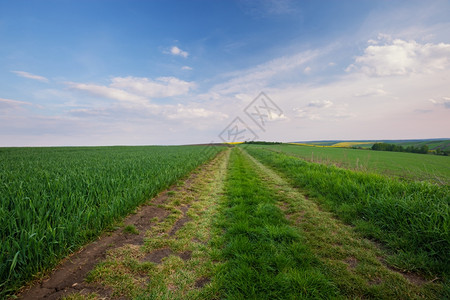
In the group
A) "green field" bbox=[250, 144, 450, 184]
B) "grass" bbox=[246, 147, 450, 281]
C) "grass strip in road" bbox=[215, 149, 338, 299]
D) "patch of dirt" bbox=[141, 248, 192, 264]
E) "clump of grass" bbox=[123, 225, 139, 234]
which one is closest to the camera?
"grass strip in road" bbox=[215, 149, 338, 299]

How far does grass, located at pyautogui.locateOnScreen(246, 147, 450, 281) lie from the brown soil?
398cm

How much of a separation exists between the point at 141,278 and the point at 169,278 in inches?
16.5

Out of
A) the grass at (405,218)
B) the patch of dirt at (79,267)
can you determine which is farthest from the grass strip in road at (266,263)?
the patch of dirt at (79,267)

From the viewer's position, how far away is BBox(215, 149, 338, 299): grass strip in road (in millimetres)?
2322

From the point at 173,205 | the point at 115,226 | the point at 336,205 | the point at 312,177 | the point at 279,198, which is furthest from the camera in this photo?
the point at 312,177

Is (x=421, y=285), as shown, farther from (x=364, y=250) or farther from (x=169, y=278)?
(x=169, y=278)

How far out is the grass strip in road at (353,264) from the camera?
2.37 meters

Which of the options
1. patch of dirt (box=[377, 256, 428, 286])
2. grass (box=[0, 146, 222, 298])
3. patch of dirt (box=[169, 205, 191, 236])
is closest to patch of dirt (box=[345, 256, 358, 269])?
patch of dirt (box=[377, 256, 428, 286])

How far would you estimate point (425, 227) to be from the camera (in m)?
3.51

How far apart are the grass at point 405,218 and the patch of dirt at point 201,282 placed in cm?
308

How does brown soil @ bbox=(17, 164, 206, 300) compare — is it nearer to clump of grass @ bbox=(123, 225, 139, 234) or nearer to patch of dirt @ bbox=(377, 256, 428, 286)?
clump of grass @ bbox=(123, 225, 139, 234)

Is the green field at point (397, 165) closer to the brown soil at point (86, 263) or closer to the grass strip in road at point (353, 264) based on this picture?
the grass strip in road at point (353, 264)

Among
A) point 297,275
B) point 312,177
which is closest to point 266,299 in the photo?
point 297,275

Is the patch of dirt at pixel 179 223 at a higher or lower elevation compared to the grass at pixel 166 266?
lower
